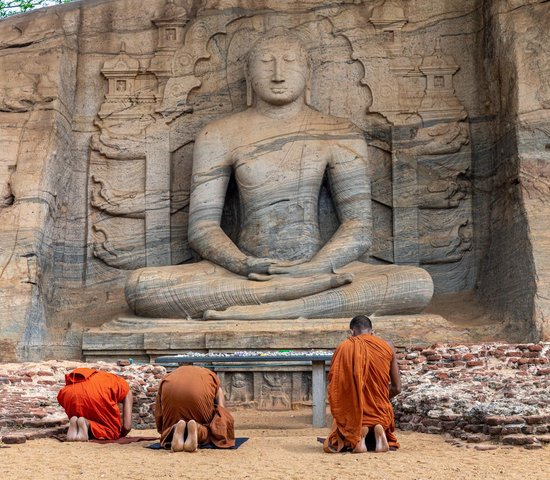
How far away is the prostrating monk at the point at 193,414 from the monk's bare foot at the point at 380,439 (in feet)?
3.02

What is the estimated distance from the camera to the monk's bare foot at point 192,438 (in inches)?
275

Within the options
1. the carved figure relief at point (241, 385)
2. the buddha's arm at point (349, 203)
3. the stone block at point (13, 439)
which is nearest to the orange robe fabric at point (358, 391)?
the stone block at point (13, 439)

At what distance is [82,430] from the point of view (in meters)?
7.61

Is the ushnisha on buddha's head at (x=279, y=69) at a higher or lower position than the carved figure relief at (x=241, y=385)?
higher

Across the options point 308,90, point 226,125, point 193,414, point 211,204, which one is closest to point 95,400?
point 193,414

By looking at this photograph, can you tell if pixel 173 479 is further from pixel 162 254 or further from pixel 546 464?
pixel 162 254

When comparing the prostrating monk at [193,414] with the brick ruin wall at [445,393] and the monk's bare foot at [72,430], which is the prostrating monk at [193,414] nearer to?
the monk's bare foot at [72,430]

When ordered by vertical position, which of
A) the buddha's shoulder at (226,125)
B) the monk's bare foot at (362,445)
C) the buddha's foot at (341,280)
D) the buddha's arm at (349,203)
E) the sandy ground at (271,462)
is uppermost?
the buddha's shoulder at (226,125)

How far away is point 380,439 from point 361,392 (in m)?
0.31

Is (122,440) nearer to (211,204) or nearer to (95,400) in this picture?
(95,400)

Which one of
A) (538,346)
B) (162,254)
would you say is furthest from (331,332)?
(162,254)

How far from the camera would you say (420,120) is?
40.1 feet

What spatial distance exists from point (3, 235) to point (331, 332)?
344 cm

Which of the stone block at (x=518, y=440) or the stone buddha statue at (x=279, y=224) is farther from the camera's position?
the stone buddha statue at (x=279, y=224)
